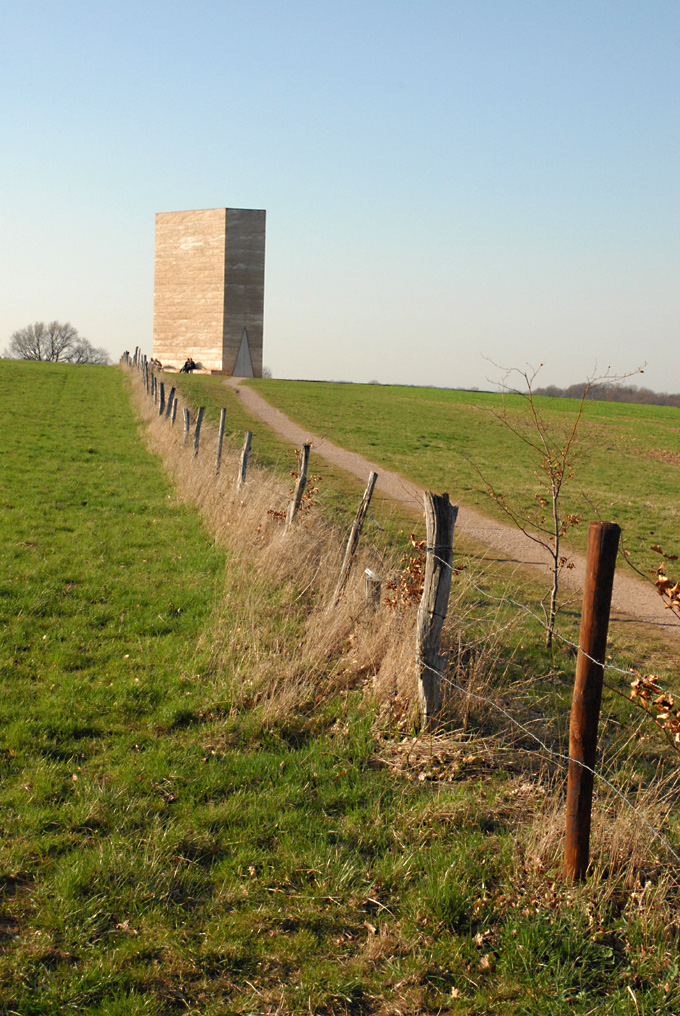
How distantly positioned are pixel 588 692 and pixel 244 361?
6356 cm

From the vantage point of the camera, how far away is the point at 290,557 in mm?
8039

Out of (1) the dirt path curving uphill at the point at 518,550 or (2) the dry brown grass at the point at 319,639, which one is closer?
Answer: (2) the dry brown grass at the point at 319,639

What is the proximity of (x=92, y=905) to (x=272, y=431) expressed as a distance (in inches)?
962

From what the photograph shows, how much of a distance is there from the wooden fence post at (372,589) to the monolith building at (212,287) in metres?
59.9

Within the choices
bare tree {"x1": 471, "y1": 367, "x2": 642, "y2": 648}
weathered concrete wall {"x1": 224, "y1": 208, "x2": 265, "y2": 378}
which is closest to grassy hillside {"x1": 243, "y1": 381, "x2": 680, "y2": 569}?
bare tree {"x1": 471, "y1": 367, "x2": 642, "y2": 648}

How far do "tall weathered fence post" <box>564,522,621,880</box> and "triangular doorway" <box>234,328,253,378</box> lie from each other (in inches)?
2479

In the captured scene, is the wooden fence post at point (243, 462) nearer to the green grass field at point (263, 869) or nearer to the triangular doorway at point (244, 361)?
the green grass field at point (263, 869)

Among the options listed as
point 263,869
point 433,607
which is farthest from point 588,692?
point 263,869

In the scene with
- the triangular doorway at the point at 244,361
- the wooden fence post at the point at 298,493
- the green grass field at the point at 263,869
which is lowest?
the green grass field at the point at 263,869

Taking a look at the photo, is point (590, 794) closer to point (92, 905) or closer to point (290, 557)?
point (92, 905)

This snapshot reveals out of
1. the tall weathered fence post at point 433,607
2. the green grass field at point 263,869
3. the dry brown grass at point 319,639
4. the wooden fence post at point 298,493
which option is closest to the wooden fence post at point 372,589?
the dry brown grass at point 319,639

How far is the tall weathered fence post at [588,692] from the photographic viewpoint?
11.1 ft

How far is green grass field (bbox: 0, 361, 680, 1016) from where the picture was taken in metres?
3.03

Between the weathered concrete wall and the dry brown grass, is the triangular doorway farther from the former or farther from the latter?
the dry brown grass
